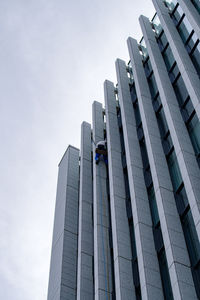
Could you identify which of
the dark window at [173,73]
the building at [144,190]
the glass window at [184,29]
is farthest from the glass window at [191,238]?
the glass window at [184,29]

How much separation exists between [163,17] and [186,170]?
15454mm

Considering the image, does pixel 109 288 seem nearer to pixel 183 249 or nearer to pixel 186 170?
pixel 183 249

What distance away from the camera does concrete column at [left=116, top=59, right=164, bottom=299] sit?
22016mm

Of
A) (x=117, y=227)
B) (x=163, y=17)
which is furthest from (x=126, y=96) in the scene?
(x=117, y=227)

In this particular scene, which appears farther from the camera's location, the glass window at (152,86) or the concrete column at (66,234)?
the glass window at (152,86)

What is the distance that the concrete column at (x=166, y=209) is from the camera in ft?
65.2

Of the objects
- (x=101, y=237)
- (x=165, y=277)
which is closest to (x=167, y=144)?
(x=101, y=237)

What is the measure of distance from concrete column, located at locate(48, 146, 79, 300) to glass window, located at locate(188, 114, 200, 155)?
1276 cm

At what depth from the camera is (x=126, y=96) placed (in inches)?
1454

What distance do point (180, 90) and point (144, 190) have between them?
7.12 metres

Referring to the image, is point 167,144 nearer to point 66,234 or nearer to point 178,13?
point 66,234

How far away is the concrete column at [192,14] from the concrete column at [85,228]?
14.9 meters

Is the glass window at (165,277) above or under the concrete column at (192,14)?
under

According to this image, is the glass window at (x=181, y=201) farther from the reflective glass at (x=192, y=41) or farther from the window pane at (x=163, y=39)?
the window pane at (x=163, y=39)
